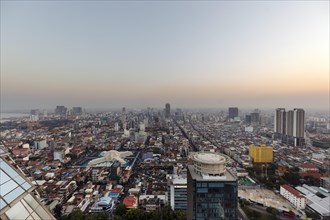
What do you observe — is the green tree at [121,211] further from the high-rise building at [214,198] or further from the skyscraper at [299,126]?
the skyscraper at [299,126]

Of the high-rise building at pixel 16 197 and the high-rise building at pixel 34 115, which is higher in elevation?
the high-rise building at pixel 16 197

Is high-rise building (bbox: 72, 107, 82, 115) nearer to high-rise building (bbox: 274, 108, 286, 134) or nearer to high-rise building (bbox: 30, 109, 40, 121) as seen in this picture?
high-rise building (bbox: 30, 109, 40, 121)

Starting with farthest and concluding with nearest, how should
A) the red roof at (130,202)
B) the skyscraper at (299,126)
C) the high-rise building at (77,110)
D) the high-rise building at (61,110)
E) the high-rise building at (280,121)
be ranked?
the high-rise building at (77,110) → the high-rise building at (61,110) → the high-rise building at (280,121) → the skyscraper at (299,126) → the red roof at (130,202)

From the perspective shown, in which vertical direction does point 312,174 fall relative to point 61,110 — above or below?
below

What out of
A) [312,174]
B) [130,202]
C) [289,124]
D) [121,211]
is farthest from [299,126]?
[121,211]

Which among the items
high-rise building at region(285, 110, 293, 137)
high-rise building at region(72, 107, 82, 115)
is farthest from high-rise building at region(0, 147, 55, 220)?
high-rise building at region(72, 107, 82, 115)

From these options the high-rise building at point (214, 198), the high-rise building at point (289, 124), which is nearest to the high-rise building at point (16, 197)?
the high-rise building at point (214, 198)

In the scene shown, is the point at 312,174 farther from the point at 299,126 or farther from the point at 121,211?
the point at 121,211

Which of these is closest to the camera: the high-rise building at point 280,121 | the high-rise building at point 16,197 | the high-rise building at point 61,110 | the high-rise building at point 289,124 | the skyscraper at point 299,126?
the high-rise building at point 16,197
